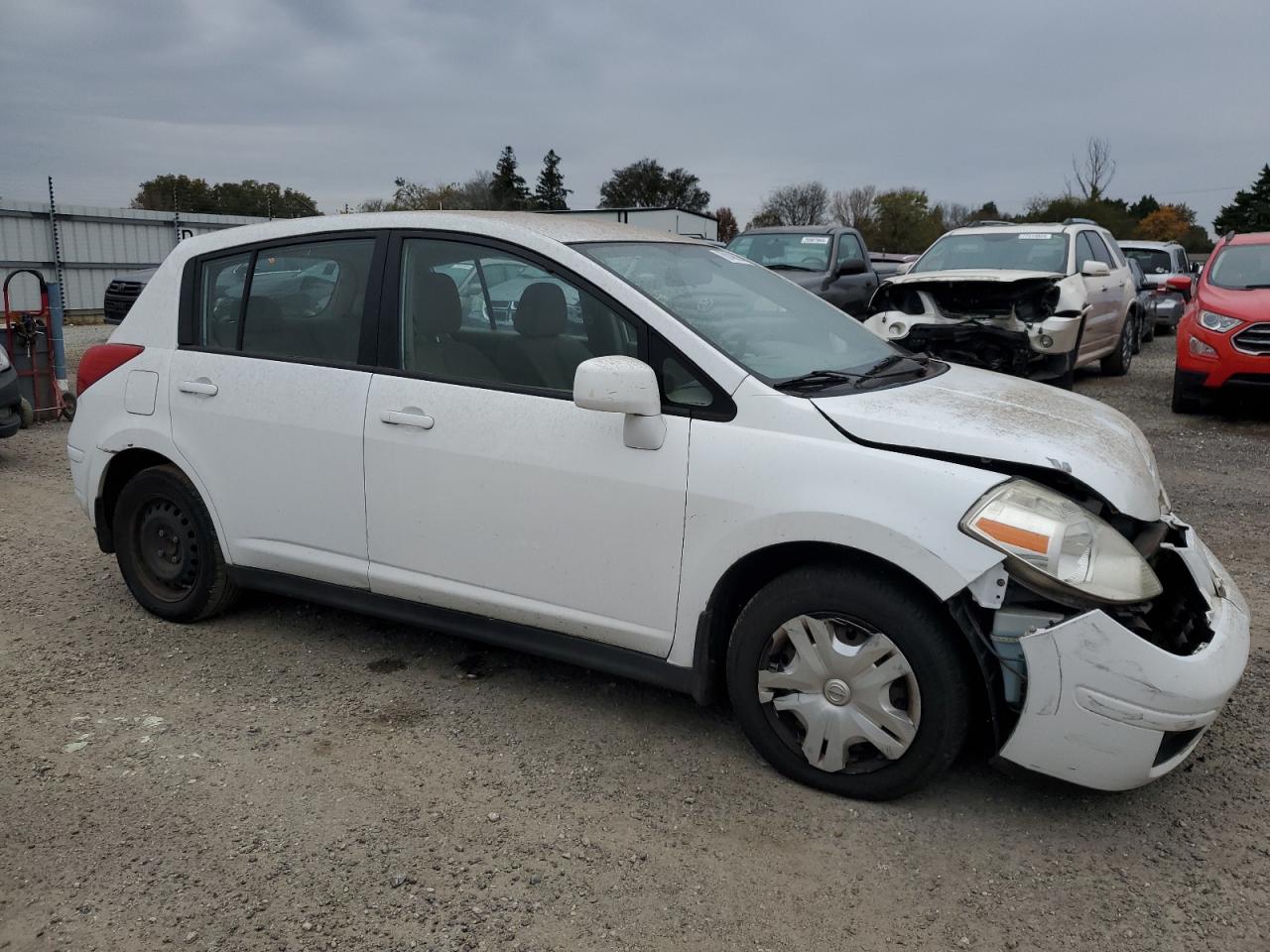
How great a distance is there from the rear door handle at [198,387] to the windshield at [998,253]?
25.9 feet

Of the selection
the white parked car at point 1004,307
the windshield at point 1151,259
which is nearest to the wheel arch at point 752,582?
the white parked car at point 1004,307

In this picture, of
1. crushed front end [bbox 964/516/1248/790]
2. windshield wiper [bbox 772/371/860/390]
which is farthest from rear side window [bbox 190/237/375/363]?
crushed front end [bbox 964/516/1248/790]

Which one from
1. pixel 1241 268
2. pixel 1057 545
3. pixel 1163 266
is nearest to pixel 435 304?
pixel 1057 545

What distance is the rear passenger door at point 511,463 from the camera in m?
3.30

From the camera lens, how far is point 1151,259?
19.9m

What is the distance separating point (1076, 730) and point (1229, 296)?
837cm

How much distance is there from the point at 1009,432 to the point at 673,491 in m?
1.02

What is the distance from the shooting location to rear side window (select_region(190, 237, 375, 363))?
13.0ft

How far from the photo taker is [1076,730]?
2.81 meters

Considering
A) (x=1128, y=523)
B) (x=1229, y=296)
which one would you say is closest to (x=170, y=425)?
(x=1128, y=523)

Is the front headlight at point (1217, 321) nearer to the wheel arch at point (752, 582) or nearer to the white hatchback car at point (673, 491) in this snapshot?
the white hatchback car at point (673, 491)

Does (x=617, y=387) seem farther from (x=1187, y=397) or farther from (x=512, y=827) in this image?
(x=1187, y=397)

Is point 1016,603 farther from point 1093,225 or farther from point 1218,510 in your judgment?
point 1093,225

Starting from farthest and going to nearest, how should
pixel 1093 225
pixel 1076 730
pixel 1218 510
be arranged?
pixel 1093 225
pixel 1218 510
pixel 1076 730
